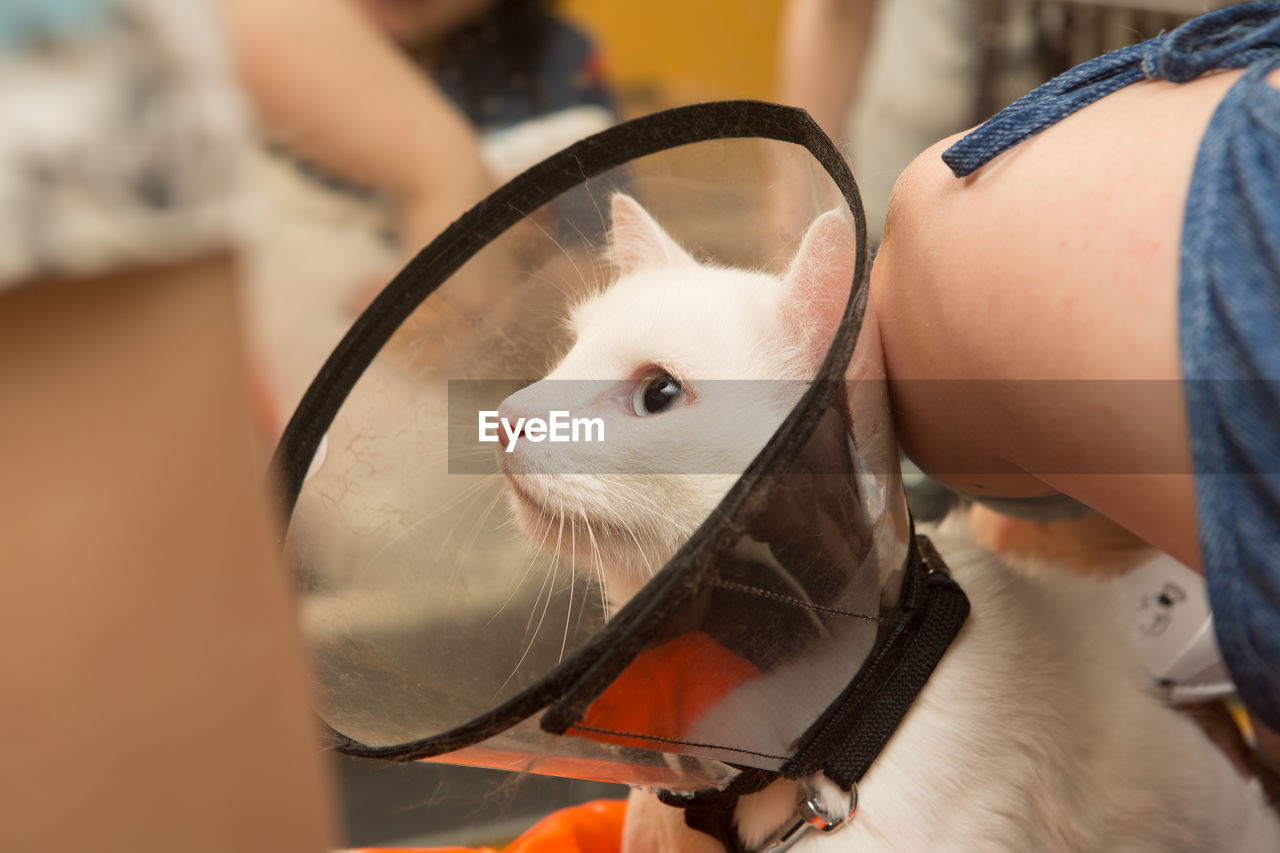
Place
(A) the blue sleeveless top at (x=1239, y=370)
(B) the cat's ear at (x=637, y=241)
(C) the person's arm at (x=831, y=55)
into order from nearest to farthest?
(A) the blue sleeveless top at (x=1239, y=370)
(B) the cat's ear at (x=637, y=241)
(C) the person's arm at (x=831, y=55)

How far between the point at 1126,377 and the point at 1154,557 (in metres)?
0.42

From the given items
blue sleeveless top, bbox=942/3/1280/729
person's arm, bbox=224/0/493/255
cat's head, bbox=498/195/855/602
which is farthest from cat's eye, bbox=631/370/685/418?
person's arm, bbox=224/0/493/255

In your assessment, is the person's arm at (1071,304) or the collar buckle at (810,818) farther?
the collar buckle at (810,818)

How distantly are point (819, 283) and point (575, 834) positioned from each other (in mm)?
394

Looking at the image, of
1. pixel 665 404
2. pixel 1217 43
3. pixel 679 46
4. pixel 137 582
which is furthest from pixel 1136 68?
pixel 679 46

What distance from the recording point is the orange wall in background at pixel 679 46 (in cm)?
169

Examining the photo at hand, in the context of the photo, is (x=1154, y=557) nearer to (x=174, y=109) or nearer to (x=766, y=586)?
(x=766, y=586)

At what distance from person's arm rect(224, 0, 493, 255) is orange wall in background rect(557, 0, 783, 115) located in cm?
65

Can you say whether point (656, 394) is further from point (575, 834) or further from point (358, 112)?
point (358, 112)

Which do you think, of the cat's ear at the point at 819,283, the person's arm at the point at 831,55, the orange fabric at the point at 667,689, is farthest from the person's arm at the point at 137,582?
the person's arm at the point at 831,55

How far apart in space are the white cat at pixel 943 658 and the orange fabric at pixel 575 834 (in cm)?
6

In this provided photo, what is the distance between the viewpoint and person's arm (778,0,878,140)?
3.84ft

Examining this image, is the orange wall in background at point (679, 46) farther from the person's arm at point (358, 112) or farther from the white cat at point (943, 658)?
the white cat at point (943, 658)

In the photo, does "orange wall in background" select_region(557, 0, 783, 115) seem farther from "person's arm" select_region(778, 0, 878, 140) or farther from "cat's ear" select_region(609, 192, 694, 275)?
"cat's ear" select_region(609, 192, 694, 275)
